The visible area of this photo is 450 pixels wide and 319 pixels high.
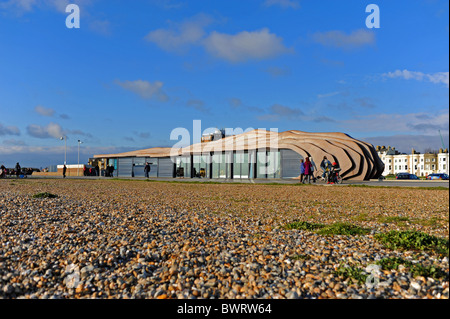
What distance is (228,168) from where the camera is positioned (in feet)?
157

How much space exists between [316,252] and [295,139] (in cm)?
3861

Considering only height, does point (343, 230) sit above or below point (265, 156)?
below

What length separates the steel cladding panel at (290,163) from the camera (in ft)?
135

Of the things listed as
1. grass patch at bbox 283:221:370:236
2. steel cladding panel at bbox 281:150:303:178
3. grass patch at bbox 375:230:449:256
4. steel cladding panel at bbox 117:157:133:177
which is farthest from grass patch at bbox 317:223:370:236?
steel cladding panel at bbox 117:157:133:177

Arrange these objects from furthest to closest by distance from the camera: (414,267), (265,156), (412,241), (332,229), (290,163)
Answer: (265,156) → (290,163) → (332,229) → (412,241) → (414,267)

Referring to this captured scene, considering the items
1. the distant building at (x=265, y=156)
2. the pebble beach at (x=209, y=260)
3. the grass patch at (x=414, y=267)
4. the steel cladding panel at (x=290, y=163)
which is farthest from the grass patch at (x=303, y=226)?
the steel cladding panel at (x=290, y=163)

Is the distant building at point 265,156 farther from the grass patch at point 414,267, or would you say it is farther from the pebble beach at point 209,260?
the grass patch at point 414,267

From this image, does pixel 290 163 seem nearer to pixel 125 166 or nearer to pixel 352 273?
pixel 125 166

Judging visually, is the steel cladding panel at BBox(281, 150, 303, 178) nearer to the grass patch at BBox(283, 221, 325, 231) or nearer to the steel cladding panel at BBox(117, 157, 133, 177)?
the steel cladding panel at BBox(117, 157, 133, 177)

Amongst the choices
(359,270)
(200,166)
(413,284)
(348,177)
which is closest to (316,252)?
(359,270)

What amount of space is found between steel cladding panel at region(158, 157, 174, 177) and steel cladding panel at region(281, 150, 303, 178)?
767 inches

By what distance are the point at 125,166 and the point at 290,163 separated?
1249 inches

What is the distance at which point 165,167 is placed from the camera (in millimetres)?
54500

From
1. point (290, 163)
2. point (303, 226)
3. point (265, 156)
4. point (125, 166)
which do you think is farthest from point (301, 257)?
point (125, 166)
